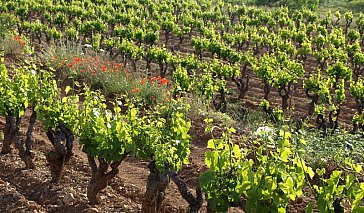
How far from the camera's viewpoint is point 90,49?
17.0 m

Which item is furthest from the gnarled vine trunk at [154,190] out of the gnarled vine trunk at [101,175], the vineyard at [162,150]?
the gnarled vine trunk at [101,175]

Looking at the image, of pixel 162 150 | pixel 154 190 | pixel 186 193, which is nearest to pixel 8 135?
pixel 154 190

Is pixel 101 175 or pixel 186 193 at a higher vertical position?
pixel 186 193

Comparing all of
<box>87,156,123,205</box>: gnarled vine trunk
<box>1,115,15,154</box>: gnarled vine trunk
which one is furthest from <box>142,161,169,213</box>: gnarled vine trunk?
<box>1,115,15,154</box>: gnarled vine trunk

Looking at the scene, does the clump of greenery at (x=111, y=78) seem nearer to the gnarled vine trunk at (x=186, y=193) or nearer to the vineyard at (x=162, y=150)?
the vineyard at (x=162, y=150)

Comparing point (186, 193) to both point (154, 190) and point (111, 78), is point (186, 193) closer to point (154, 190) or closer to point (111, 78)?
point (154, 190)

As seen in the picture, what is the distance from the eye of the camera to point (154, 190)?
5762 mm

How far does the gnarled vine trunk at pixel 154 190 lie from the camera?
5746 mm

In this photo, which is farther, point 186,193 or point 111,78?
point 111,78

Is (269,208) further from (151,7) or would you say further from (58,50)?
(151,7)

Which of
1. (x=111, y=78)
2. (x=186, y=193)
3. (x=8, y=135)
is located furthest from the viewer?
(x=111, y=78)

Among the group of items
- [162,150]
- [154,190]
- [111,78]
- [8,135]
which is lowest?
[111,78]

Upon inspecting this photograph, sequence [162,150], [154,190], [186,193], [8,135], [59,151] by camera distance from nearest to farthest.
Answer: [162,150] → [186,193] → [154,190] → [59,151] → [8,135]

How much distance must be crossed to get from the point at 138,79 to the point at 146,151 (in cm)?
701
